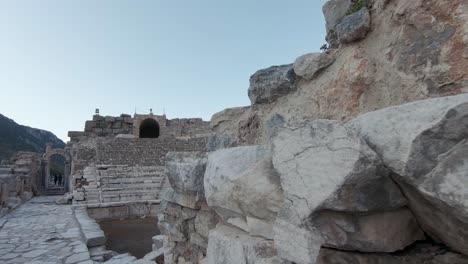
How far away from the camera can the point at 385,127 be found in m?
0.88

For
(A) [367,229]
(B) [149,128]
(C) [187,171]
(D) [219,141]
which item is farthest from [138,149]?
(A) [367,229]

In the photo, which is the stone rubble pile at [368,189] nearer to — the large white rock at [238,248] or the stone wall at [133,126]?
the large white rock at [238,248]

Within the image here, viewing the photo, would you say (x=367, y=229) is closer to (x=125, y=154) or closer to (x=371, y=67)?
(x=371, y=67)

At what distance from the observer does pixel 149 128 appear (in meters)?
26.2

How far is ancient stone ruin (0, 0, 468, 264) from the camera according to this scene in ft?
2.62

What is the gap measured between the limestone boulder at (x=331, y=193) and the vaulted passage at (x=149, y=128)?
24.6 m

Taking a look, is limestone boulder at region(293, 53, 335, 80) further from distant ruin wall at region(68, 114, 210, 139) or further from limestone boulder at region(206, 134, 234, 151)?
distant ruin wall at region(68, 114, 210, 139)

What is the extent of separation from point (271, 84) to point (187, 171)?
80 centimetres

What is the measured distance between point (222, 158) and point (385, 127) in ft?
3.03

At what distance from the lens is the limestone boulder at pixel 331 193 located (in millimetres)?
878

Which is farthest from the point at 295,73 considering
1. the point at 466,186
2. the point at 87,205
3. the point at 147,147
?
the point at 147,147

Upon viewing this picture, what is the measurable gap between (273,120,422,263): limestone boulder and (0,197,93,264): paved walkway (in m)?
4.86

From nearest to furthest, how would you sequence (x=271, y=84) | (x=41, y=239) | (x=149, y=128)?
1. (x=271, y=84)
2. (x=41, y=239)
3. (x=149, y=128)

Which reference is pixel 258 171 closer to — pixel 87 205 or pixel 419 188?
pixel 419 188
